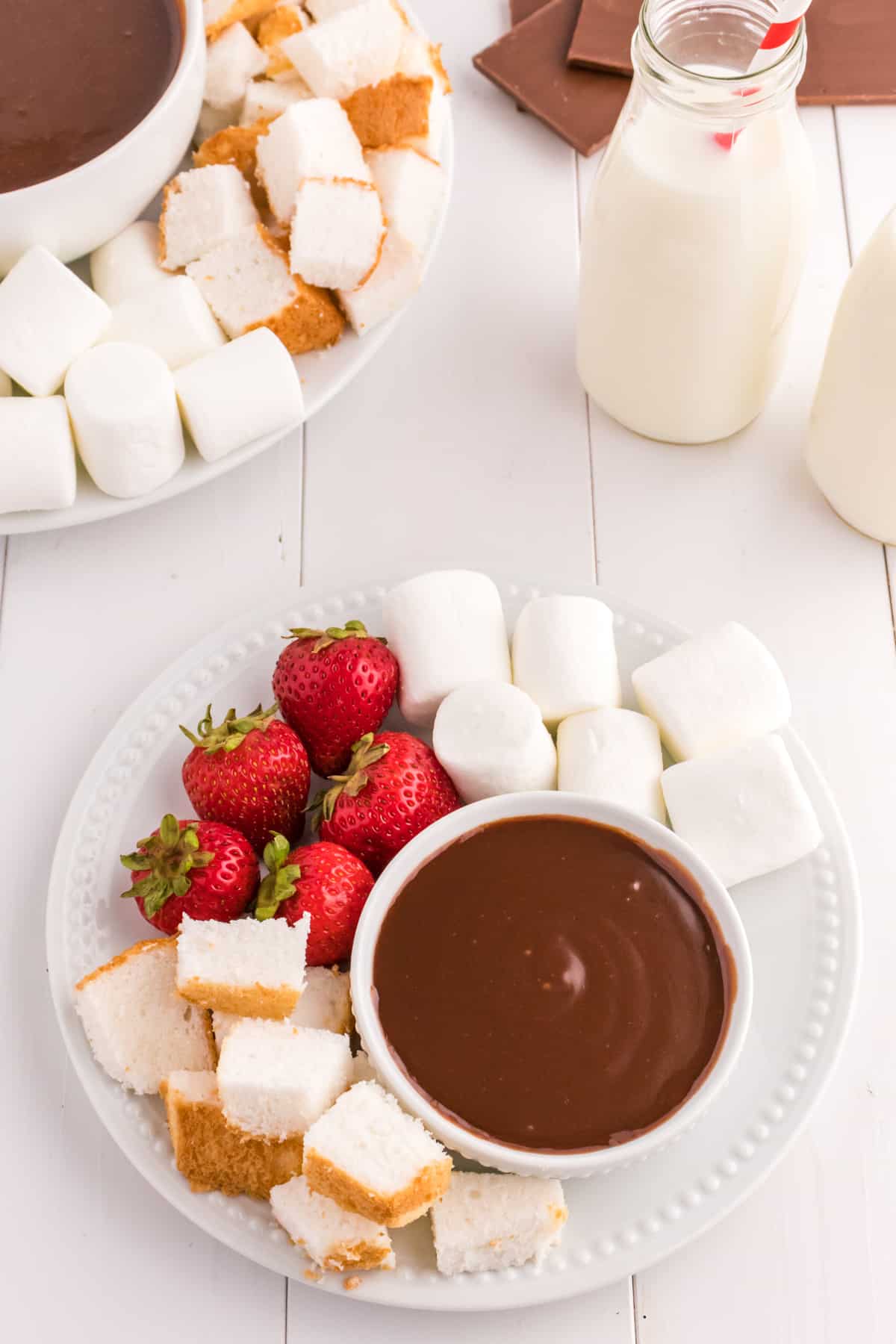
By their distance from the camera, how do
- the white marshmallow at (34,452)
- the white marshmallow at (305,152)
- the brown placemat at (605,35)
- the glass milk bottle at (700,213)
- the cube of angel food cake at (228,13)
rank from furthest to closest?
the brown placemat at (605,35) < the cube of angel food cake at (228,13) < the white marshmallow at (305,152) < the white marshmallow at (34,452) < the glass milk bottle at (700,213)

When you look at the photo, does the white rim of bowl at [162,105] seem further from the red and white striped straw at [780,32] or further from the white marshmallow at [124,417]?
the red and white striped straw at [780,32]

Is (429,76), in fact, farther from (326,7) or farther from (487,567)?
(487,567)

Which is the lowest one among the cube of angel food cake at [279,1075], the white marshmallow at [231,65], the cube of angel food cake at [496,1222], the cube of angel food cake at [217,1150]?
the cube of angel food cake at [496,1222]

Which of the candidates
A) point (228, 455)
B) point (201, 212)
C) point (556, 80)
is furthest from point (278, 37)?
point (228, 455)

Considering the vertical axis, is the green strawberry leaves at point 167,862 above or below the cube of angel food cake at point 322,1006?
above

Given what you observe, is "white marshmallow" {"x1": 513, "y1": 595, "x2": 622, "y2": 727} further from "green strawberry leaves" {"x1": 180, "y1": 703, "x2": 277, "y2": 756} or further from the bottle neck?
the bottle neck

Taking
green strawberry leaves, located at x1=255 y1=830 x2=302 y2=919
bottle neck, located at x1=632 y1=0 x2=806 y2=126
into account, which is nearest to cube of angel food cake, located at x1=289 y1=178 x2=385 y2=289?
bottle neck, located at x1=632 y1=0 x2=806 y2=126

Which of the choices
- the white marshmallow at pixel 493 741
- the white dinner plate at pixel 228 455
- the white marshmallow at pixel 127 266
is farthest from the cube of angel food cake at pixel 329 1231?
the white marshmallow at pixel 127 266
